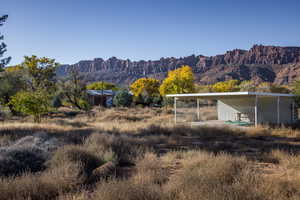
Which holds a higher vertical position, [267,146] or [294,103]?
[294,103]

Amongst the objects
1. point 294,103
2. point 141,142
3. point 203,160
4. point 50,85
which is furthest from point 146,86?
point 203,160

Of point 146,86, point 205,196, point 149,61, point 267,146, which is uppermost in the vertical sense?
point 149,61

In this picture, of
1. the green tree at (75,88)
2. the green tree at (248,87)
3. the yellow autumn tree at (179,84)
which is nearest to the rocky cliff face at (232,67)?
the green tree at (248,87)

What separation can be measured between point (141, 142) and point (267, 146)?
4959mm

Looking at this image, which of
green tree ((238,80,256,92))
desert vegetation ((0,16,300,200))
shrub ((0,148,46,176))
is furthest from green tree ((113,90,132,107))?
shrub ((0,148,46,176))

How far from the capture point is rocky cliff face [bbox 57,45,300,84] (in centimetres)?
12294

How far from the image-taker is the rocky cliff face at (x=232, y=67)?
123 meters

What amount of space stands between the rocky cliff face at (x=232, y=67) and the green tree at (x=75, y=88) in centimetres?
9419

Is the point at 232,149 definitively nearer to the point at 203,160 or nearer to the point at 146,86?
the point at 203,160

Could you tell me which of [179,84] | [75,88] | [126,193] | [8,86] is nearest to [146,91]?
[179,84]

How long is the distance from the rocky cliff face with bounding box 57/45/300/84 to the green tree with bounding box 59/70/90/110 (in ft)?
309

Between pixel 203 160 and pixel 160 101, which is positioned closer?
pixel 203 160

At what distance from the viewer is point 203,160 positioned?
22.1 feet

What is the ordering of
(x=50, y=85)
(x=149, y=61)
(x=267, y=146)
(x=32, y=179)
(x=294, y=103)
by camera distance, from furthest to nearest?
(x=149, y=61) < (x=50, y=85) < (x=294, y=103) < (x=267, y=146) < (x=32, y=179)
